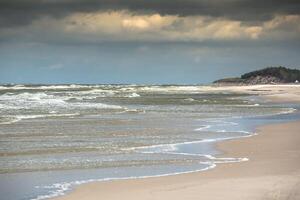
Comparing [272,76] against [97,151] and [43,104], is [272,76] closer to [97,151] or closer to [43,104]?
[43,104]

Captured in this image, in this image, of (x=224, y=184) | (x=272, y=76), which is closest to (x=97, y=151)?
(x=224, y=184)

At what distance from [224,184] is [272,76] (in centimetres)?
13417

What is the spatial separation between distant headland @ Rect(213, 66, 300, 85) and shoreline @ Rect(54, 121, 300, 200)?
12406cm

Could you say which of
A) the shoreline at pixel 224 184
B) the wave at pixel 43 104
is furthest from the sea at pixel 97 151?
the wave at pixel 43 104

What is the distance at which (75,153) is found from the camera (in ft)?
49.9

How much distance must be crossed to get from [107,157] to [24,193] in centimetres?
459

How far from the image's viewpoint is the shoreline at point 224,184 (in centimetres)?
960

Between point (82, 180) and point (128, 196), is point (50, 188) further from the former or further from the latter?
point (128, 196)

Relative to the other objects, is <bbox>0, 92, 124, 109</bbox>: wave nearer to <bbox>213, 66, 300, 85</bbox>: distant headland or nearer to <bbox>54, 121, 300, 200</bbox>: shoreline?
<bbox>54, 121, 300, 200</bbox>: shoreline

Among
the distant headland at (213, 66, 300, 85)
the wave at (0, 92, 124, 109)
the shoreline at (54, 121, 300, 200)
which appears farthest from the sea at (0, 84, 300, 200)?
the distant headland at (213, 66, 300, 85)

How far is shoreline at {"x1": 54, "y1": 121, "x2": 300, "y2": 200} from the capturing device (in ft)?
31.5

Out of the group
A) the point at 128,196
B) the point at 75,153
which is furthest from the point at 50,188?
the point at 75,153

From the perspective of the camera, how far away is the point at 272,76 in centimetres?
14162

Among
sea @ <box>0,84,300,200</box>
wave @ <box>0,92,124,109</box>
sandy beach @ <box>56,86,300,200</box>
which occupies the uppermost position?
wave @ <box>0,92,124,109</box>
